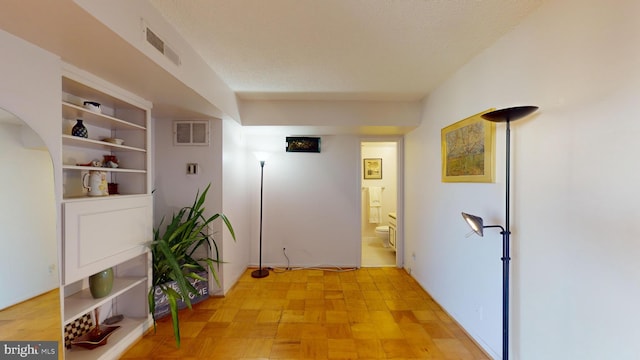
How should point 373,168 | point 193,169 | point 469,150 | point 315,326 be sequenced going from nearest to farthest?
1. point 469,150
2. point 315,326
3. point 193,169
4. point 373,168

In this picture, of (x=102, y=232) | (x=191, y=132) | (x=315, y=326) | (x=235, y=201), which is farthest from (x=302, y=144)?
(x=102, y=232)

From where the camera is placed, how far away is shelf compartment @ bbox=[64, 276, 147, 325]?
5.54 feet

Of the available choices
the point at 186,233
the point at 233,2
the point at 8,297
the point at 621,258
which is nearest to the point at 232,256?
the point at 186,233

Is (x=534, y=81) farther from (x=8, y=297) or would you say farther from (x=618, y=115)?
(x=8, y=297)

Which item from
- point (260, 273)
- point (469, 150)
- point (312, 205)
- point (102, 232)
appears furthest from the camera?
point (312, 205)

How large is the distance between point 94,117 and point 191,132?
1.01m

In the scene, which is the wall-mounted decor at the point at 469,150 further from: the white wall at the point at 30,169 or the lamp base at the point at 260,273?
the white wall at the point at 30,169

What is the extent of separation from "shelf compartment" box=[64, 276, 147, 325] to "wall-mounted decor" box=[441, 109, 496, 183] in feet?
10.0

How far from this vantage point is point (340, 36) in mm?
1799

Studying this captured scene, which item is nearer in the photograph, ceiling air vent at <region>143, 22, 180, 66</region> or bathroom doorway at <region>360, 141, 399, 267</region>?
ceiling air vent at <region>143, 22, 180, 66</region>

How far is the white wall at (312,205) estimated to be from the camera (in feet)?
13.1

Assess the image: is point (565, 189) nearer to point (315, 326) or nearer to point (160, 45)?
point (315, 326)

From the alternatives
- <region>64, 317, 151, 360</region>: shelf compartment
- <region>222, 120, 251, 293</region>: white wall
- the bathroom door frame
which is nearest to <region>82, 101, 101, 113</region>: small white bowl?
<region>222, 120, 251, 293</region>: white wall

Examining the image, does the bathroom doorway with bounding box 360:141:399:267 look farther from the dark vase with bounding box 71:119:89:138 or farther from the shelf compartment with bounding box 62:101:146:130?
the dark vase with bounding box 71:119:89:138
